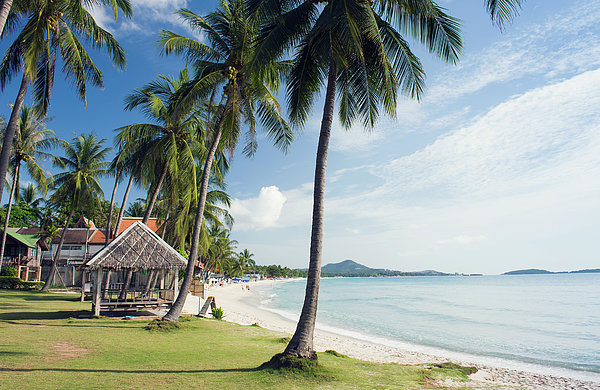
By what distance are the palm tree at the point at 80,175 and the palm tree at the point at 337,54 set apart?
21.0 metres

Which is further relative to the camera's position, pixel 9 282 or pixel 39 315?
pixel 9 282

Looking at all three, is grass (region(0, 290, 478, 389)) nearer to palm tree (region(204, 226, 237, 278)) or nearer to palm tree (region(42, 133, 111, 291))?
palm tree (region(42, 133, 111, 291))

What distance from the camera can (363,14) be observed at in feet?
23.9

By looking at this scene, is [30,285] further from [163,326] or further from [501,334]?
[501,334]

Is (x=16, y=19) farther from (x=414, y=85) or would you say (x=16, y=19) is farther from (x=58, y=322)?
(x=414, y=85)

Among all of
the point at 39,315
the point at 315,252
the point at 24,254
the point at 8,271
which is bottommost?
the point at 39,315

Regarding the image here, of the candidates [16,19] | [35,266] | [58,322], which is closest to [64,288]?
[35,266]

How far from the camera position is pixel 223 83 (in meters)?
13.4

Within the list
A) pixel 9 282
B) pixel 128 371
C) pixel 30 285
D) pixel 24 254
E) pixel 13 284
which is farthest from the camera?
pixel 24 254

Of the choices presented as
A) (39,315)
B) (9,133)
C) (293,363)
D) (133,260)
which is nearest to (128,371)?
(293,363)

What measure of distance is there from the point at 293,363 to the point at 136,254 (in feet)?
29.6

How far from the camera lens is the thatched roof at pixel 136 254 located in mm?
13039

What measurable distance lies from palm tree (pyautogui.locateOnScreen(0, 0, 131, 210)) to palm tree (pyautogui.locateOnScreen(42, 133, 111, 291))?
51.6 ft

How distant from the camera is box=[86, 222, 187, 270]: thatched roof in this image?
13.0 metres
